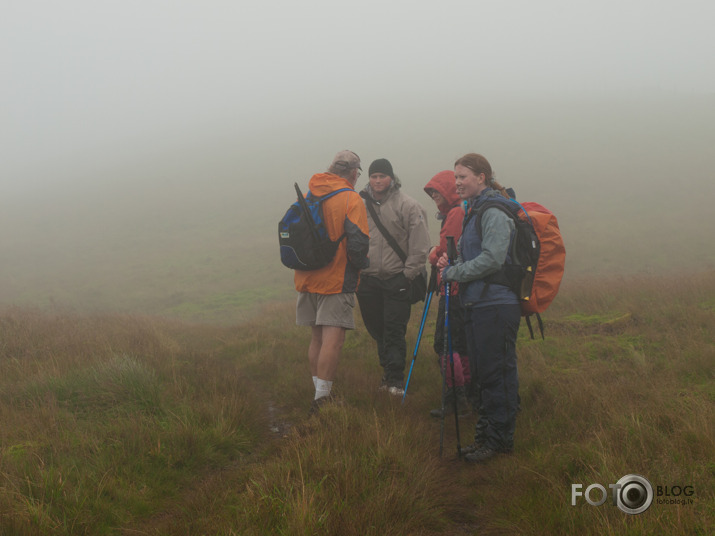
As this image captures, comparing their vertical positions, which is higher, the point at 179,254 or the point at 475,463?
the point at 475,463

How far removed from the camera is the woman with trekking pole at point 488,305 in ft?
12.6

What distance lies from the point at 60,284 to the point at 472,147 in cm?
3110

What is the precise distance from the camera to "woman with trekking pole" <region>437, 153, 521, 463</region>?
12.6 feet

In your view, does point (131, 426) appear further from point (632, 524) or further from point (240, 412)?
point (632, 524)

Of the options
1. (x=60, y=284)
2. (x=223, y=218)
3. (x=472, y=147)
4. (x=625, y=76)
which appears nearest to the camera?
(x=60, y=284)

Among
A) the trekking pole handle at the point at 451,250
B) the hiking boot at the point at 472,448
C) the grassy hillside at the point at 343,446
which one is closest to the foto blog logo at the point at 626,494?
the grassy hillside at the point at 343,446

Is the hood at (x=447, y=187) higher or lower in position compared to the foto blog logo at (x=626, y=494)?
higher

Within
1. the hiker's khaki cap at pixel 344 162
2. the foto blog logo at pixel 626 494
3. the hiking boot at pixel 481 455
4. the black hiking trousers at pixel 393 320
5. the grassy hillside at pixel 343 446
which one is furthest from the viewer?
the black hiking trousers at pixel 393 320

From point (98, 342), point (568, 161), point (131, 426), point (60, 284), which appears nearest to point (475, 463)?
point (131, 426)

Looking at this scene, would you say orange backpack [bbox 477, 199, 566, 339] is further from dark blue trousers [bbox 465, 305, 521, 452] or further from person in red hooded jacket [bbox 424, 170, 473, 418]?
person in red hooded jacket [bbox 424, 170, 473, 418]

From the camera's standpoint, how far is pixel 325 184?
4910 mm

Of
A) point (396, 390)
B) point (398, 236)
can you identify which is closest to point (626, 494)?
point (396, 390)

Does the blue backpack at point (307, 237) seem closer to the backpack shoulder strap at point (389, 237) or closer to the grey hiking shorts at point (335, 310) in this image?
the grey hiking shorts at point (335, 310)

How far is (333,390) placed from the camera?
539 cm
